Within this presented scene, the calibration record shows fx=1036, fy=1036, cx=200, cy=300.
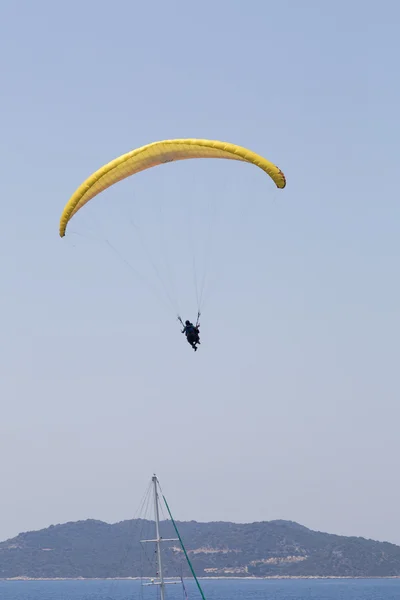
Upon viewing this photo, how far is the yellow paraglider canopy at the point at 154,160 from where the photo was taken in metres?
48.6

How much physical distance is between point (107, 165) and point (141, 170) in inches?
79.5

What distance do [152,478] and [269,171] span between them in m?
21.0

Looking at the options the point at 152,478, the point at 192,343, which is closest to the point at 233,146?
the point at 192,343

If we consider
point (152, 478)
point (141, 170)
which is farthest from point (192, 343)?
point (152, 478)

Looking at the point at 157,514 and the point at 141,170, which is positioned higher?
the point at 141,170

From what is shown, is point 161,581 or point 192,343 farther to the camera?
point 161,581

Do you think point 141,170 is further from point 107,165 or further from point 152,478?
point 152,478

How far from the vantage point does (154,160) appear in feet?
165

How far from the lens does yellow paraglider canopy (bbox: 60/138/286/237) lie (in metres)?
48.6

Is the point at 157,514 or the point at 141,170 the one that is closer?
the point at 141,170

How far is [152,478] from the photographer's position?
60.0 m

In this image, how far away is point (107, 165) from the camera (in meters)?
49.7

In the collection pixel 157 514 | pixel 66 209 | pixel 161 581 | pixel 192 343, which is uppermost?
pixel 66 209

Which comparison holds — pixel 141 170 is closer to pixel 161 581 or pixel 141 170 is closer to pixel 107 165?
pixel 107 165
